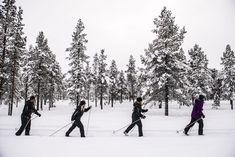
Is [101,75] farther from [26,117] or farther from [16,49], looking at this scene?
[26,117]

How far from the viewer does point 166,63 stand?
2986 cm

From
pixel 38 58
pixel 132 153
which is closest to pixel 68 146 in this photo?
pixel 132 153

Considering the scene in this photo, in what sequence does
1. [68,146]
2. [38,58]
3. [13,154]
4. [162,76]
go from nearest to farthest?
[13,154], [68,146], [162,76], [38,58]

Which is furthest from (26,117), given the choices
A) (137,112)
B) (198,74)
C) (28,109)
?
(198,74)

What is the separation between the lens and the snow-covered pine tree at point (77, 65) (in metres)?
38.7

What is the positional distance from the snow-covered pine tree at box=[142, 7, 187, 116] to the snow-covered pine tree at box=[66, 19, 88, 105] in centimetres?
1240

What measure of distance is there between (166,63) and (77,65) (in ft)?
51.7

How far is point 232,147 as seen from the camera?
9.73m

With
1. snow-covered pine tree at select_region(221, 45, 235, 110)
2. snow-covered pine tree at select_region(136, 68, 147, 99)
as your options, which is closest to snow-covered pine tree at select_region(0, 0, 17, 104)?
snow-covered pine tree at select_region(136, 68, 147, 99)

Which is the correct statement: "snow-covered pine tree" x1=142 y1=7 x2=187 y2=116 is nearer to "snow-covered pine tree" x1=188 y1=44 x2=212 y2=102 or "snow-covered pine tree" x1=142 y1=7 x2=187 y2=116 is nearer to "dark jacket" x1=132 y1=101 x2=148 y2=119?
"dark jacket" x1=132 y1=101 x2=148 y2=119

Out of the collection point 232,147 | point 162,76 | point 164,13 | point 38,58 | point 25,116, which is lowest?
point 232,147

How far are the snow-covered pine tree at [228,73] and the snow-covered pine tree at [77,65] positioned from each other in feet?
101

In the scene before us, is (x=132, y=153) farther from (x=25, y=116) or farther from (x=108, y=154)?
(x=25, y=116)

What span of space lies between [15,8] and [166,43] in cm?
2025
